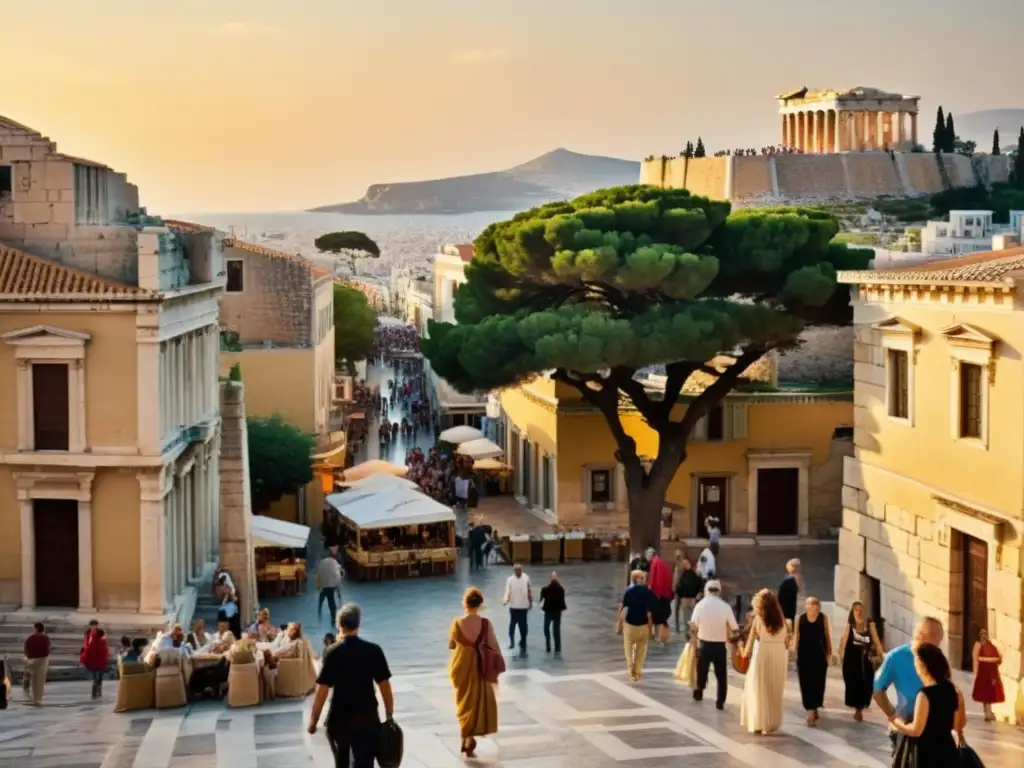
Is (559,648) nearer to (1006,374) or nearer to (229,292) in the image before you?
(1006,374)

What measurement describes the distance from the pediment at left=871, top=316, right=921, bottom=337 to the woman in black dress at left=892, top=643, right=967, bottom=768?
42.4ft

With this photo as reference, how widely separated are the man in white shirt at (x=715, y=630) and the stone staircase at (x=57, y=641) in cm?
1085

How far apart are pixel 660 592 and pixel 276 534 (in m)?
10.4

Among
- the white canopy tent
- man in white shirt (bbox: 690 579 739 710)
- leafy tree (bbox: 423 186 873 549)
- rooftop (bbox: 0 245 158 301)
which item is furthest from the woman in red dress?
the white canopy tent

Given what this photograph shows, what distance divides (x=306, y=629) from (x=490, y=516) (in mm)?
13504

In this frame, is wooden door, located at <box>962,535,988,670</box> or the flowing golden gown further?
wooden door, located at <box>962,535,988,670</box>

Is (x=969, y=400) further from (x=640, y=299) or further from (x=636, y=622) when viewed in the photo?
(x=640, y=299)

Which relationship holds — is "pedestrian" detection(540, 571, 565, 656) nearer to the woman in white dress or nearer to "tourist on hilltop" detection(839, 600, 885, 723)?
"tourist on hilltop" detection(839, 600, 885, 723)

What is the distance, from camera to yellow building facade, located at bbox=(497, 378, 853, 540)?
121 feet

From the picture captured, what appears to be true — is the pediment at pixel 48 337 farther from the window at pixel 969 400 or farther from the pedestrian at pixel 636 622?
the window at pixel 969 400

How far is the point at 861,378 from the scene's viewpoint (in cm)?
2391

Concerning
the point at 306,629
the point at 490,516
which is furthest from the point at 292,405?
the point at 306,629

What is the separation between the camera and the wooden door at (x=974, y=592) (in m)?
20.0

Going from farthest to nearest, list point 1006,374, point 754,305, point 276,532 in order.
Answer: point 754,305 < point 276,532 < point 1006,374
